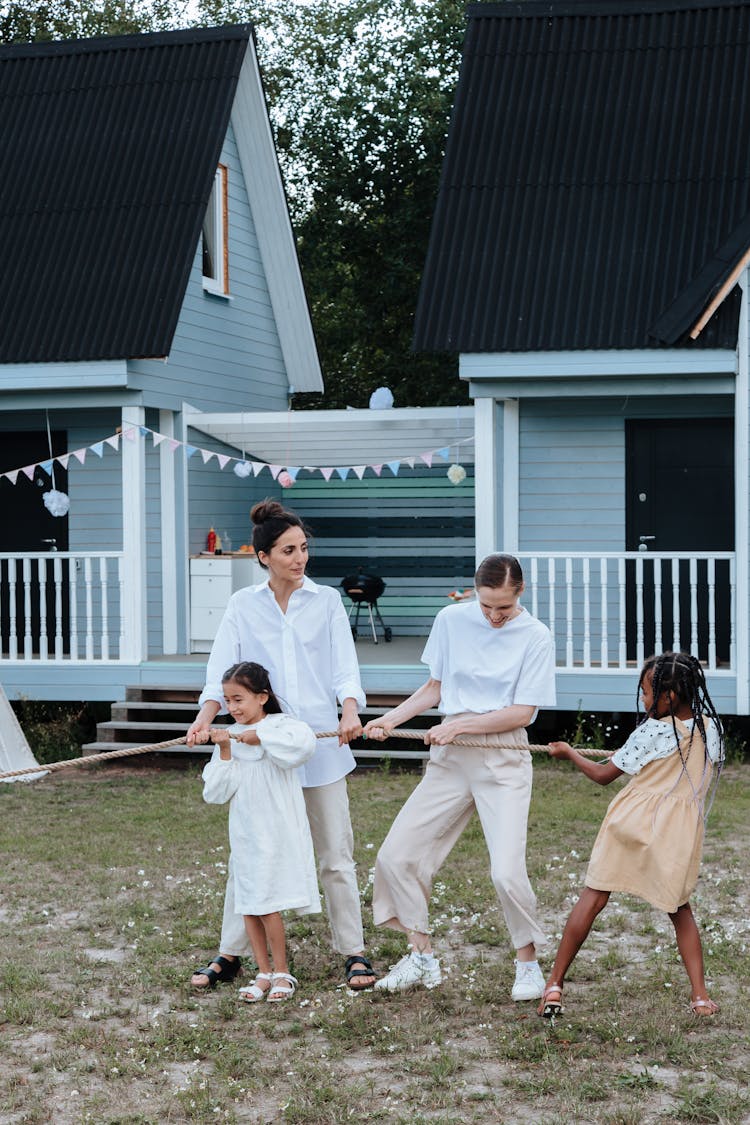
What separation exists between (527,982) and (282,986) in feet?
3.02

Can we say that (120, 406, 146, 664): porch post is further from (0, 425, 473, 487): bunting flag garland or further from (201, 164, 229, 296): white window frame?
(201, 164, 229, 296): white window frame

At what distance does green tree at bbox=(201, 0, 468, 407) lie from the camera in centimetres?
2372

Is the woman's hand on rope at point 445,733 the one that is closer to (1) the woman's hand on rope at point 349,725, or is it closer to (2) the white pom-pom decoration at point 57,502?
(1) the woman's hand on rope at point 349,725

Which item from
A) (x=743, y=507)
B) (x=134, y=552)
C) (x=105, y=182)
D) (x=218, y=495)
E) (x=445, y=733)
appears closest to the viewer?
(x=445, y=733)

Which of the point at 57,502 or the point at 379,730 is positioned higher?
the point at 57,502

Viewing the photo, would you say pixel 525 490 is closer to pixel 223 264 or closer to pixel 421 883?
pixel 223 264

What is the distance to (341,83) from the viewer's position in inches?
982

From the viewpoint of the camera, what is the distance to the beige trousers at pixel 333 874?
19.9 ft

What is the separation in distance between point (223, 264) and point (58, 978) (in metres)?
10.1

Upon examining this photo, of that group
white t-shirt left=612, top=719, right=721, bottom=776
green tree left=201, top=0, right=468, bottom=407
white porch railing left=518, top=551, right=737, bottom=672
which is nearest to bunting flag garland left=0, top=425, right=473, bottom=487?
white porch railing left=518, top=551, right=737, bottom=672

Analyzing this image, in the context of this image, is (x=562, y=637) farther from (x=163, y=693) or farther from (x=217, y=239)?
(x=217, y=239)

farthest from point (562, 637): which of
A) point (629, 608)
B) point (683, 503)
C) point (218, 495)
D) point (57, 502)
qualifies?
point (57, 502)

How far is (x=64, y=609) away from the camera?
47.4 feet

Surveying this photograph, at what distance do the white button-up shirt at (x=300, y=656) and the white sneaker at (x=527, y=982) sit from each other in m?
1.02
